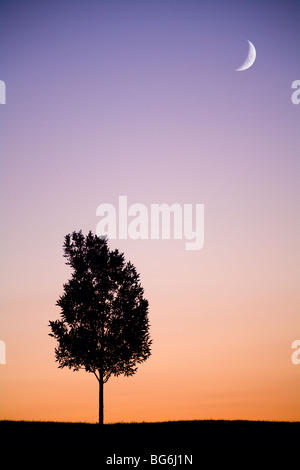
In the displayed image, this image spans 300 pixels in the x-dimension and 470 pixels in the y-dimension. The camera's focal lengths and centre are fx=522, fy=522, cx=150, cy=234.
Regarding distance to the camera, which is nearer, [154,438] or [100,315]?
[154,438]

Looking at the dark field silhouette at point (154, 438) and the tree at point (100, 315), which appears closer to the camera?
the dark field silhouette at point (154, 438)

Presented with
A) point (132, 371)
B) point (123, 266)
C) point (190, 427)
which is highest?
point (123, 266)

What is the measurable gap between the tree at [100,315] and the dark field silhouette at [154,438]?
485 cm

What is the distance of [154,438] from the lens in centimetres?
3206

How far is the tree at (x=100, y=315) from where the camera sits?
4003cm

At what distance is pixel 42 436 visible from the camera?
3291 centimetres

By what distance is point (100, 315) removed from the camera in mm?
40438

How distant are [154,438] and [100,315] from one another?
11.2 m

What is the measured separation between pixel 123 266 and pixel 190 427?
13.1 m

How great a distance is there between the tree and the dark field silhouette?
485 cm

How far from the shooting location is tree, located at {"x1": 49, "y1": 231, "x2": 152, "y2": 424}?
40.0m
